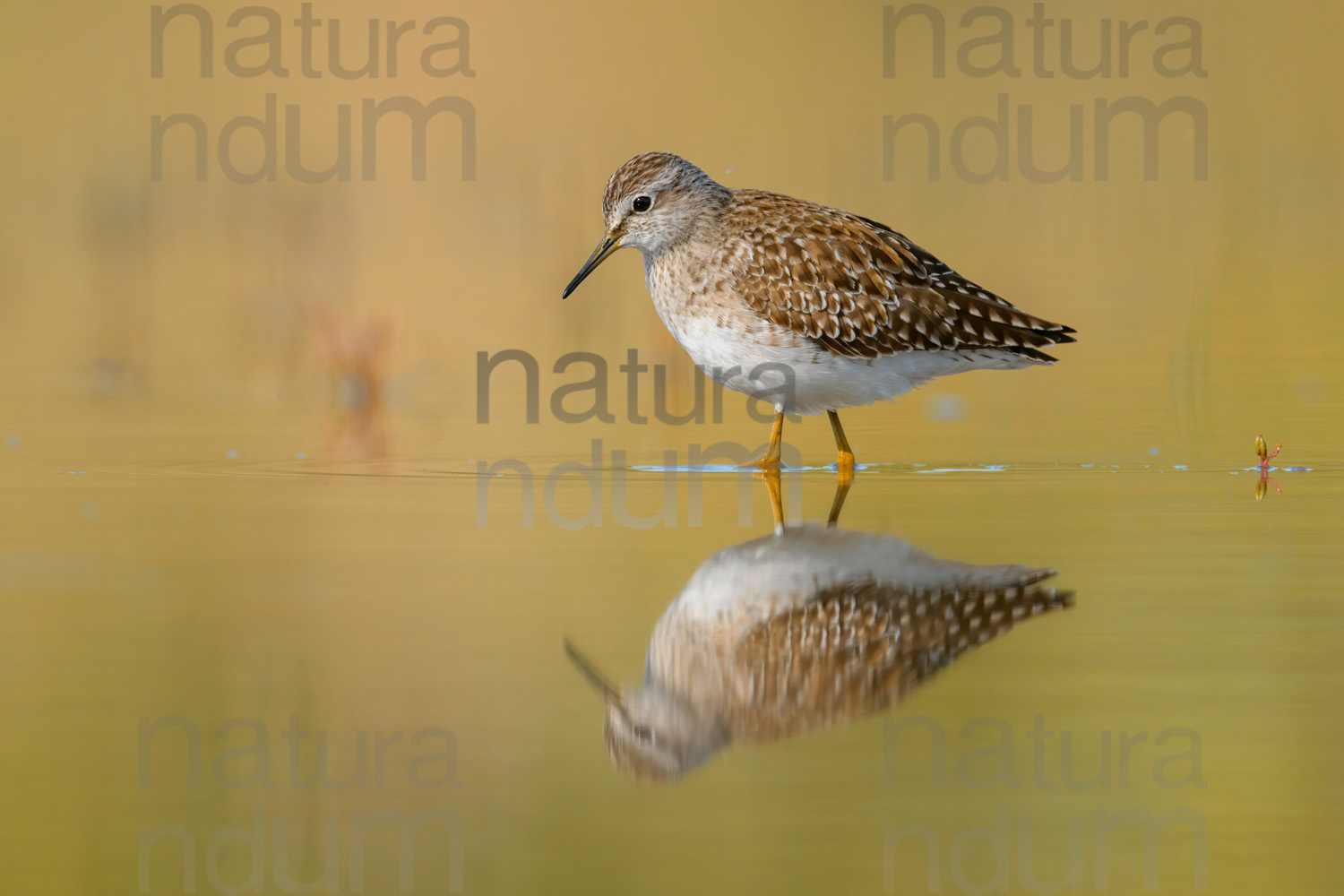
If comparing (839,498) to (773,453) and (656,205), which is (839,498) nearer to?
(773,453)

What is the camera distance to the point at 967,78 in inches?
1109

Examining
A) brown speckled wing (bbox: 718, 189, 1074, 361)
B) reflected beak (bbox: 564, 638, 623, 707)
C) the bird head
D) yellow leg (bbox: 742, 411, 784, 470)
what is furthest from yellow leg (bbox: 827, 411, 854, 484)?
reflected beak (bbox: 564, 638, 623, 707)

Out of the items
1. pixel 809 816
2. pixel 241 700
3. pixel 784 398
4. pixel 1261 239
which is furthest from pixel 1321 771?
pixel 1261 239

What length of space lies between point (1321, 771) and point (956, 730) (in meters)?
0.91

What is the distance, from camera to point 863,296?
10.2 meters

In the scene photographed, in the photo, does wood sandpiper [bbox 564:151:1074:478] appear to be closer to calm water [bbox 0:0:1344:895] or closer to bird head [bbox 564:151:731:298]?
bird head [bbox 564:151:731:298]

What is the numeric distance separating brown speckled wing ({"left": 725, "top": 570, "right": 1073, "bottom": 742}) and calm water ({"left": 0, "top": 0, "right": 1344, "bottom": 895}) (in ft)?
0.07

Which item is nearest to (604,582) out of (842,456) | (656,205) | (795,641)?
(795,641)

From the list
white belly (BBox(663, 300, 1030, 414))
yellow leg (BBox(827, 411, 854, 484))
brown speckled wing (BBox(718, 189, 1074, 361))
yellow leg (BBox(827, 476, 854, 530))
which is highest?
brown speckled wing (BBox(718, 189, 1074, 361))

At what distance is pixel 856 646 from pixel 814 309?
442cm

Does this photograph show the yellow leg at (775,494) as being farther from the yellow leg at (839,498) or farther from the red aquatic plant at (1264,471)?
the red aquatic plant at (1264,471)

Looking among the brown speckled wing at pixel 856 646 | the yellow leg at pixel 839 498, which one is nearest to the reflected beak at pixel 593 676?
the brown speckled wing at pixel 856 646

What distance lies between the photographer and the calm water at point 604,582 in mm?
4492

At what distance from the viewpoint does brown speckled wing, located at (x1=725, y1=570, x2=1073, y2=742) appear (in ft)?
17.8
